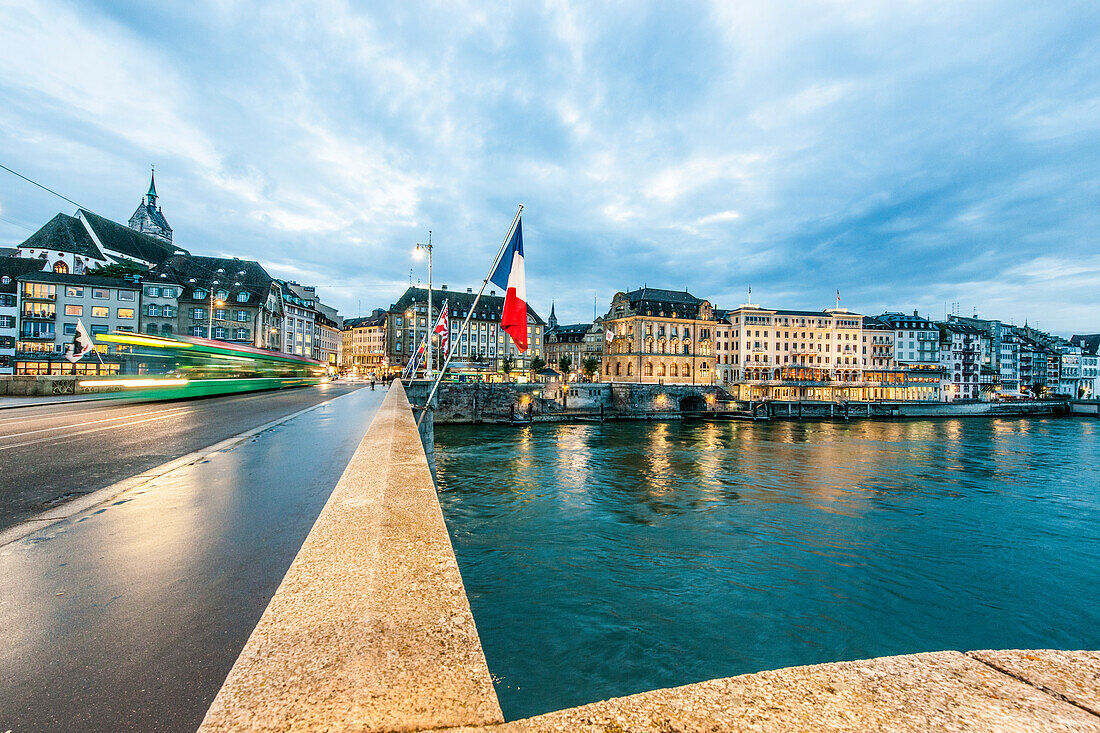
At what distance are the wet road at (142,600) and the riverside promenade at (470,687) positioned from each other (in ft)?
1.93

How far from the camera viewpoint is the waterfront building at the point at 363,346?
136625 mm

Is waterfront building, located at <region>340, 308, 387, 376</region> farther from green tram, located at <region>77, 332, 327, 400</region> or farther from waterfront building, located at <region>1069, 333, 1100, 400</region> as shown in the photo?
waterfront building, located at <region>1069, 333, 1100, 400</region>

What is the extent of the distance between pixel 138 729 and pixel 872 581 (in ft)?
48.4

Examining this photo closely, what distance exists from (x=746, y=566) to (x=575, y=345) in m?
119

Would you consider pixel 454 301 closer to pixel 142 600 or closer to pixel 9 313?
pixel 9 313

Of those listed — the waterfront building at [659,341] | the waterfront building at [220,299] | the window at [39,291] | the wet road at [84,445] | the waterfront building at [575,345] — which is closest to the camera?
the wet road at [84,445]

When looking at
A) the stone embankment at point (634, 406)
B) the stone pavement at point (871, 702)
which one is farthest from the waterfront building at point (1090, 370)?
the stone pavement at point (871, 702)

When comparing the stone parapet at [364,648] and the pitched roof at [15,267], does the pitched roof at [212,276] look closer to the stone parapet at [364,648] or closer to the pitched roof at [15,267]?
the pitched roof at [15,267]

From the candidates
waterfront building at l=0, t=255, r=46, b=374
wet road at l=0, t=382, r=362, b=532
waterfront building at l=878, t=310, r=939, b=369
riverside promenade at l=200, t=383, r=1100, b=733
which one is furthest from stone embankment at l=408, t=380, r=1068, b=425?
waterfront building at l=0, t=255, r=46, b=374

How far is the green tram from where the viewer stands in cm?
2138

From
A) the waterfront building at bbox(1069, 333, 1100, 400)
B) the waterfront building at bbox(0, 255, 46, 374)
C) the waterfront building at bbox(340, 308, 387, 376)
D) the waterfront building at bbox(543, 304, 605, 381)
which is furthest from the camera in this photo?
the waterfront building at bbox(340, 308, 387, 376)

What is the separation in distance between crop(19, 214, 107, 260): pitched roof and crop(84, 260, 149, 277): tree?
16.9ft

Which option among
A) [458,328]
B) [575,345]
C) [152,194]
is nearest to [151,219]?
[152,194]

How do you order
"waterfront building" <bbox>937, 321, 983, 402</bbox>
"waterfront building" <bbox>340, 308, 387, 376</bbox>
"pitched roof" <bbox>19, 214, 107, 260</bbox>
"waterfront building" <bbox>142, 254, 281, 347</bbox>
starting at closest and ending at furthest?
1. "waterfront building" <bbox>142, 254, 281, 347</bbox>
2. "pitched roof" <bbox>19, 214, 107, 260</bbox>
3. "waterfront building" <bbox>937, 321, 983, 402</bbox>
4. "waterfront building" <bbox>340, 308, 387, 376</bbox>
